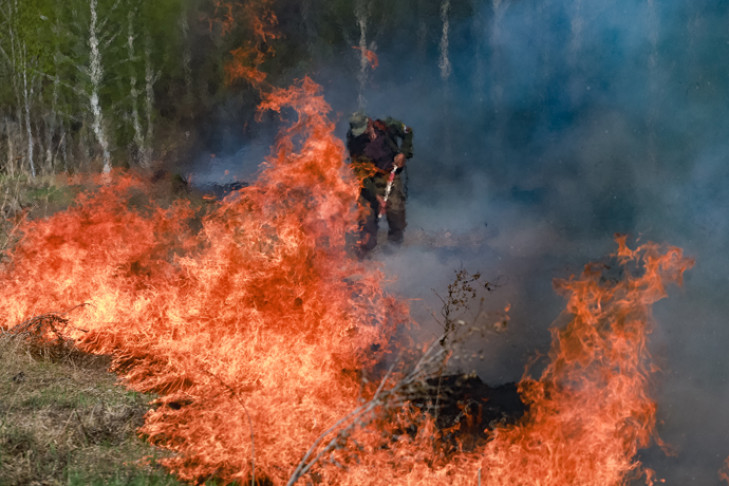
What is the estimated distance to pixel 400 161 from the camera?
30.1 feet

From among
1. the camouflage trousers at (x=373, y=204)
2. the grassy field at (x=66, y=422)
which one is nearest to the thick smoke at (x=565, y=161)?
the camouflage trousers at (x=373, y=204)

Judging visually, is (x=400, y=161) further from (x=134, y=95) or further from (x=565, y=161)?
(x=134, y=95)

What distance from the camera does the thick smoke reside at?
7.64 meters

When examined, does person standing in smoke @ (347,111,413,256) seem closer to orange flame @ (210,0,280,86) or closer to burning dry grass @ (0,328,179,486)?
burning dry grass @ (0,328,179,486)

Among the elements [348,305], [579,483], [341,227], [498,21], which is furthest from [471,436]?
[498,21]

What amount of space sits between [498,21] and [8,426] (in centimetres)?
2731

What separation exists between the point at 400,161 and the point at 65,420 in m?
5.93

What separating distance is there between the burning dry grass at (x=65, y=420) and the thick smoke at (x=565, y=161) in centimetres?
363

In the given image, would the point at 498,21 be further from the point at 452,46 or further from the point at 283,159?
the point at 283,159

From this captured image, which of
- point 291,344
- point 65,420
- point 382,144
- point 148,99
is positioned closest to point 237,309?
point 291,344

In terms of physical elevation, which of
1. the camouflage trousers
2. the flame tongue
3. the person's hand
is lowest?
the flame tongue

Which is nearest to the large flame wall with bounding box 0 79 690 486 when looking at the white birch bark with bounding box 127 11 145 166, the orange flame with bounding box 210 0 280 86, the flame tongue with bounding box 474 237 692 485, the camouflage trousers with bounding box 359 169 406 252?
the flame tongue with bounding box 474 237 692 485

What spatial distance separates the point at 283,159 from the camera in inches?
317

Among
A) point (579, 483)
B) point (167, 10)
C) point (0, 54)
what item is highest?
point (167, 10)
